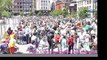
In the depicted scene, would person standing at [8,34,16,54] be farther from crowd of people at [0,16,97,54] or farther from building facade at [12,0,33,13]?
building facade at [12,0,33,13]

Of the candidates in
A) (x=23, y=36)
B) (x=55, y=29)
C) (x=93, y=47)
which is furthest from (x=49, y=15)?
(x=93, y=47)

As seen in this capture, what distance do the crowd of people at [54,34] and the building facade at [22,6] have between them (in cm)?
5

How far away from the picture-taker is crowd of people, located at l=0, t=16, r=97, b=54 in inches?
64.9

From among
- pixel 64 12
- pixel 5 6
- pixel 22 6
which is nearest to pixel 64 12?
pixel 64 12

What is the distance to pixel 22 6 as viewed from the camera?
1.66 metres

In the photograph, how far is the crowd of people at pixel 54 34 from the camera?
165 centimetres

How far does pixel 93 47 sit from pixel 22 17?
1.53ft

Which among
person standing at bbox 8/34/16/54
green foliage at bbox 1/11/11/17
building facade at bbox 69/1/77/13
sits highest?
building facade at bbox 69/1/77/13

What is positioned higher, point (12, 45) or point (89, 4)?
point (89, 4)

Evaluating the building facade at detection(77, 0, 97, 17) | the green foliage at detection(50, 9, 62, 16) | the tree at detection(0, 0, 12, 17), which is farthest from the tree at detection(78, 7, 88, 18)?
the tree at detection(0, 0, 12, 17)

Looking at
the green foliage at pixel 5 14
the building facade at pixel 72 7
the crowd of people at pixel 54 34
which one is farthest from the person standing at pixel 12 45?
the building facade at pixel 72 7

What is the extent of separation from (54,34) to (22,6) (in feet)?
0.85

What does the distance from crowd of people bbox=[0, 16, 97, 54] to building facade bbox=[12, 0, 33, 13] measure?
0.05 meters

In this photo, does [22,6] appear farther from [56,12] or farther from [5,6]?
[56,12]
